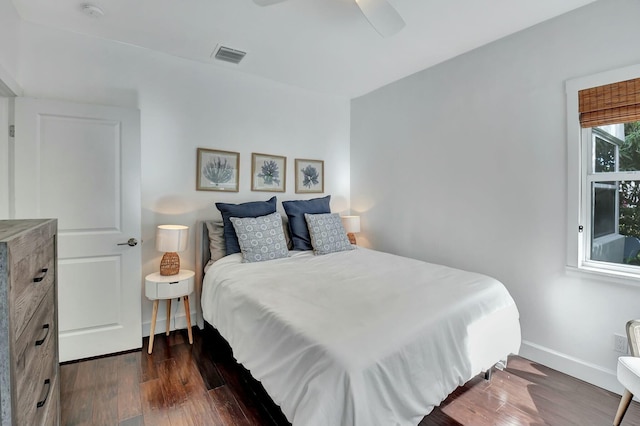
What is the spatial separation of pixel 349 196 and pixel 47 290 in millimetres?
3421

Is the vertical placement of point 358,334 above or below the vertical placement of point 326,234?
below

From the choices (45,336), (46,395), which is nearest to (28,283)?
(45,336)

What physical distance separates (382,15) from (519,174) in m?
1.67

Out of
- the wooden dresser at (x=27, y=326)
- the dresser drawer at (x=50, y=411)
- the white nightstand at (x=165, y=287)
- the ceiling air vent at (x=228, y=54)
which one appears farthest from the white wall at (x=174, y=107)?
the wooden dresser at (x=27, y=326)

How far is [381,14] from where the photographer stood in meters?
1.90

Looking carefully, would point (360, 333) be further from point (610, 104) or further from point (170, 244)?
point (610, 104)

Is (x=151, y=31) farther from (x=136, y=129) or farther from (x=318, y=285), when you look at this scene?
(x=318, y=285)

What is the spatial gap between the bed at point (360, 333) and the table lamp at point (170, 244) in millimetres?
420

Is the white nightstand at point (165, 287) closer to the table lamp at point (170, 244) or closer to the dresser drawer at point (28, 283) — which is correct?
the table lamp at point (170, 244)

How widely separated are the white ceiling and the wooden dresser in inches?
69.1

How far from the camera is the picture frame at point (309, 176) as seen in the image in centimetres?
378

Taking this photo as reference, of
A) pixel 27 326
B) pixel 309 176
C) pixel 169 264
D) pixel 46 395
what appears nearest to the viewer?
pixel 27 326

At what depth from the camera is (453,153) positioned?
298 centimetres

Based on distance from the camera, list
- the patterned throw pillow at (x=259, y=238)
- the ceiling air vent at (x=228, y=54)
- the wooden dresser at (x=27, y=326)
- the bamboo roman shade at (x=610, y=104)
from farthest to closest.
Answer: the ceiling air vent at (x=228, y=54), the patterned throw pillow at (x=259, y=238), the bamboo roman shade at (x=610, y=104), the wooden dresser at (x=27, y=326)
